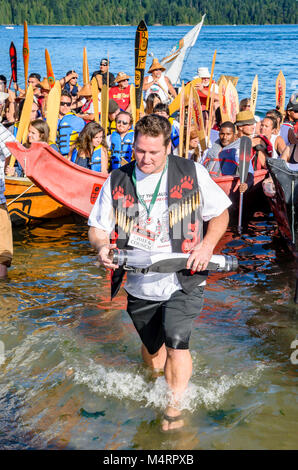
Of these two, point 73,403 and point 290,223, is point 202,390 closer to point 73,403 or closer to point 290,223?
point 73,403

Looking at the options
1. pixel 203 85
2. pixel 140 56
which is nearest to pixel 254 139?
pixel 140 56

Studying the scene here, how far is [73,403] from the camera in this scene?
14.1 feet

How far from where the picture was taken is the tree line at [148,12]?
14462 centimetres

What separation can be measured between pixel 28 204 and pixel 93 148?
1.35 meters

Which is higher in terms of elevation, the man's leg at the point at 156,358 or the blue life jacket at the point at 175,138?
the blue life jacket at the point at 175,138

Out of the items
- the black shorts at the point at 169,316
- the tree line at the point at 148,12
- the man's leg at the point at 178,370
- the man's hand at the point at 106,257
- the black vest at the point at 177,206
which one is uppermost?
the black vest at the point at 177,206

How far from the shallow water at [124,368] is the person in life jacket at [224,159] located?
6.70ft

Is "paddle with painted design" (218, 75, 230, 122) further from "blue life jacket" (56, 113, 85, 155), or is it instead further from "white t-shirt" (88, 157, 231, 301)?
"white t-shirt" (88, 157, 231, 301)

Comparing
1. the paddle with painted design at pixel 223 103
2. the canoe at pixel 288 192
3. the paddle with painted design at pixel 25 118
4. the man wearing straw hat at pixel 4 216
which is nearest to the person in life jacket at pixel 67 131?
the paddle with painted design at pixel 25 118

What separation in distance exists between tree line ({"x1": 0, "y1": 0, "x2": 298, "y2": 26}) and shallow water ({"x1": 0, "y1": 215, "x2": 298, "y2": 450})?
14745 cm

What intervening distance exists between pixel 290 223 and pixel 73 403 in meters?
3.45

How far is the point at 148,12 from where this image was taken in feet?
510

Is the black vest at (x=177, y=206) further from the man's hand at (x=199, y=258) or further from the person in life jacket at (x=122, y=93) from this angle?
the person in life jacket at (x=122, y=93)

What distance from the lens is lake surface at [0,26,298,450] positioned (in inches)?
155
